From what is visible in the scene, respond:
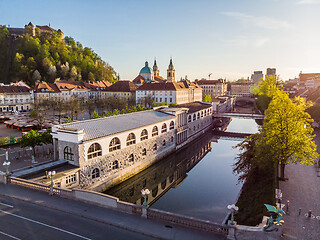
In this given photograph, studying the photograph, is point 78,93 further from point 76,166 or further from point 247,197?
point 247,197

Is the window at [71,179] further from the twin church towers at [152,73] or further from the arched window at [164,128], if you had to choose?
the twin church towers at [152,73]

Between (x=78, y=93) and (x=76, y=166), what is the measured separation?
310 feet

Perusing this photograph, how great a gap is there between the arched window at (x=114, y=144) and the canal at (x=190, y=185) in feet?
18.0

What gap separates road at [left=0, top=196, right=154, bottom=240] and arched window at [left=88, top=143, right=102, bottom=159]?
9.63m

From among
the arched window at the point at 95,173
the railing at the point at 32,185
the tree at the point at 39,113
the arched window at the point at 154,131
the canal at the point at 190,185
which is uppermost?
the tree at the point at 39,113

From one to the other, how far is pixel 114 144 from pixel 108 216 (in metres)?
14.6

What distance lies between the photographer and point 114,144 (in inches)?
1270

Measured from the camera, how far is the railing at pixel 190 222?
16203 mm

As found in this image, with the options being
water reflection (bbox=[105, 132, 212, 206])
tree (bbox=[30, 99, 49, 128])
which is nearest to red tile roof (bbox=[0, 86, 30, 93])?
tree (bbox=[30, 99, 49, 128])

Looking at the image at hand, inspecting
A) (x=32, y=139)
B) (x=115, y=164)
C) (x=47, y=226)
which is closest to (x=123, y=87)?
(x=32, y=139)

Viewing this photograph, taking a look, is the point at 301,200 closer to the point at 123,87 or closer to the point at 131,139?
the point at 131,139

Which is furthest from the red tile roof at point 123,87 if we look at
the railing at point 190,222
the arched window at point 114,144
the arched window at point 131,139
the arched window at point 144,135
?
the railing at point 190,222

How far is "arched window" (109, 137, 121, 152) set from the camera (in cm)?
3158

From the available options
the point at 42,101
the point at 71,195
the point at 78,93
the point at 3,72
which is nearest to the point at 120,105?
the point at 42,101
